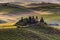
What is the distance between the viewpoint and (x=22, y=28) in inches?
193

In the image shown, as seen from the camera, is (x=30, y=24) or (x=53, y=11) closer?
(x=30, y=24)

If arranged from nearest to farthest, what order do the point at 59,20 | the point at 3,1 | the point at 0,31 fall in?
1. the point at 0,31
2. the point at 59,20
3. the point at 3,1

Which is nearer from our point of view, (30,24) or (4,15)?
(30,24)

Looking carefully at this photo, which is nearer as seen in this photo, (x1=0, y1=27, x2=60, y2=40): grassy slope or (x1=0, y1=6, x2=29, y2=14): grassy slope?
(x1=0, y1=27, x2=60, y2=40): grassy slope

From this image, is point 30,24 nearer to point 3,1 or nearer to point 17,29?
point 17,29

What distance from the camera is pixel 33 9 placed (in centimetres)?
707

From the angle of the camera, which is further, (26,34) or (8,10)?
(8,10)

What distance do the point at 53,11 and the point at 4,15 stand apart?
5.79 ft

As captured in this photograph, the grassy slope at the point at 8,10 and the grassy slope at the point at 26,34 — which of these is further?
the grassy slope at the point at 8,10

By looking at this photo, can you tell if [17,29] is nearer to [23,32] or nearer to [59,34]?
[23,32]

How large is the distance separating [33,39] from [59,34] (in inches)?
33.6

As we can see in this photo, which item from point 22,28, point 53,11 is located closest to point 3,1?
point 53,11

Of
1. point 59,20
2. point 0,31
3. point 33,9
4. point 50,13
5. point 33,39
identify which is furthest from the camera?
point 33,9

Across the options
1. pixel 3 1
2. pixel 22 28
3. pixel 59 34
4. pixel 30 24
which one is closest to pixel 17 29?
pixel 22 28
